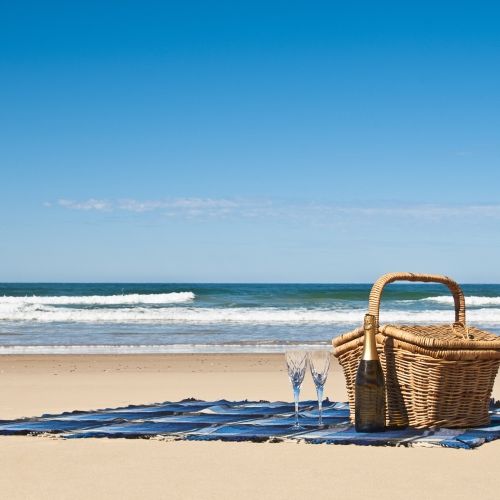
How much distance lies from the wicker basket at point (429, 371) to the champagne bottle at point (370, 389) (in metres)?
0.11

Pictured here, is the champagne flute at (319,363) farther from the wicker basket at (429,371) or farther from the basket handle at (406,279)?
the basket handle at (406,279)

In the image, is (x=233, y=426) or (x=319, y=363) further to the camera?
(x=233, y=426)

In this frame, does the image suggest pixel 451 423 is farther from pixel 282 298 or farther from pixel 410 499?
pixel 282 298

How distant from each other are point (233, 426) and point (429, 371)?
0.98 m

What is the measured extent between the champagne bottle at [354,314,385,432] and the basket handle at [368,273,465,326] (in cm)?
8

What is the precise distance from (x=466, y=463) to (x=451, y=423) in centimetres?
81

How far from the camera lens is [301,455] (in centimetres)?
414

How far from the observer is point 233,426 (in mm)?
4777

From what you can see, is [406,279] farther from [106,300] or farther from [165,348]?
[106,300]

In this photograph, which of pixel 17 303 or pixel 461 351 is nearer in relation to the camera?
pixel 461 351

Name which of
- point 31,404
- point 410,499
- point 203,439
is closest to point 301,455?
point 203,439

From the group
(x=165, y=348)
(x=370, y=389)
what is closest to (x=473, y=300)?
(x=165, y=348)

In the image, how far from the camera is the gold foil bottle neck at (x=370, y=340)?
4.58m

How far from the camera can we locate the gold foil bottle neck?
4578 millimetres
